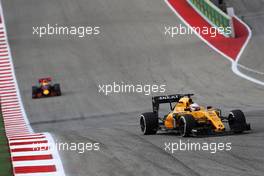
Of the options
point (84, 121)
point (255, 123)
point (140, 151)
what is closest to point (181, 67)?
point (84, 121)

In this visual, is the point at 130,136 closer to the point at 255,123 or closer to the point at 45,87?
the point at 255,123

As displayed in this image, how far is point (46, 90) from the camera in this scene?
90.9 ft

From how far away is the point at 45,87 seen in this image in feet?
90.9

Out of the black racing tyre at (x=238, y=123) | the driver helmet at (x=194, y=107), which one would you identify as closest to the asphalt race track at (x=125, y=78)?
the black racing tyre at (x=238, y=123)

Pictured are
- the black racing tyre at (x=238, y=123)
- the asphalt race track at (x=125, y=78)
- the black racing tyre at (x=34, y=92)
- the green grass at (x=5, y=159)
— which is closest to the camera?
the green grass at (x=5, y=159)

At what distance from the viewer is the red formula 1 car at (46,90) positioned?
27677 mm

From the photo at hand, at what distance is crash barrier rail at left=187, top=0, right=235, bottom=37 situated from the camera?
36.2 meters

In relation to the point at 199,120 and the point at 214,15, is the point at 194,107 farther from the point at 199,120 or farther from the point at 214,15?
the point at 214,15

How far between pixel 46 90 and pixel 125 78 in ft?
11.4

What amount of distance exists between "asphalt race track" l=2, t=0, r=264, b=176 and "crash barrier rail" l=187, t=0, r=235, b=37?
1.27 m

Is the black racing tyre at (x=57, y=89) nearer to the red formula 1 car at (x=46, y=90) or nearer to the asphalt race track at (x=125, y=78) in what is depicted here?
the red formula 1 car at (x=46, y=90)

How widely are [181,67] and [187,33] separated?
233 inches

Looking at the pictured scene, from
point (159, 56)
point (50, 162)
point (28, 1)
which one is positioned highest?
point (28, 1)

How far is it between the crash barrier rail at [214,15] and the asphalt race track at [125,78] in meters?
1.27
